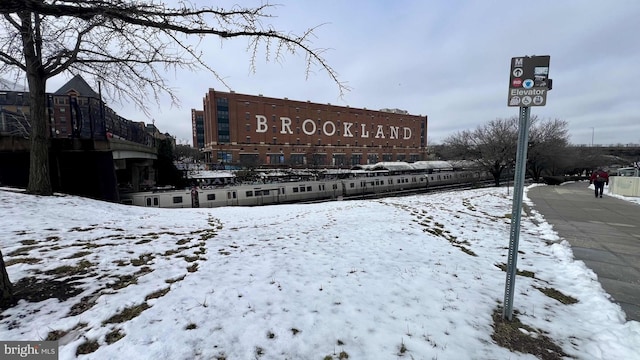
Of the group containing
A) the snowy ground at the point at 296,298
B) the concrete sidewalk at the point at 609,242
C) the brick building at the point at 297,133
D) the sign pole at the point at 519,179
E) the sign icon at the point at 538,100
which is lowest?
the concrete sidewalk at the point at 609,242

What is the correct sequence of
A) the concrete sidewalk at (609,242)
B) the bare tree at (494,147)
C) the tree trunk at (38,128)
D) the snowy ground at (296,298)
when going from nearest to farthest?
the snowy ground at (296,298), the concrete sidewalk at (609,242), the tree trunk at (38,128), the bare tree at (494,147)

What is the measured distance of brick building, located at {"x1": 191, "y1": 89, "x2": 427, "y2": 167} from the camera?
2507 inches

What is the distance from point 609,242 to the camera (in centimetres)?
663

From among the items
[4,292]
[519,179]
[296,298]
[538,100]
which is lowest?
[296,298]

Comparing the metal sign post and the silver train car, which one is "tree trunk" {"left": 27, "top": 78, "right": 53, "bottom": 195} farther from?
the metal sign post

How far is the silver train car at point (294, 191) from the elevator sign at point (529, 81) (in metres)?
22.7

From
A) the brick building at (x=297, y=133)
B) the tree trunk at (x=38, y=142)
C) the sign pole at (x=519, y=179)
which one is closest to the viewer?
the sign pole at (x=519, y=179)

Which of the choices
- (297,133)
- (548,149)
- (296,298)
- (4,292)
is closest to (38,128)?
(4,292)

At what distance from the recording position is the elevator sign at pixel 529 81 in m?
2.62

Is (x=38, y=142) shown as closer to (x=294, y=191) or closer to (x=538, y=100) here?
(x=538, y=100)

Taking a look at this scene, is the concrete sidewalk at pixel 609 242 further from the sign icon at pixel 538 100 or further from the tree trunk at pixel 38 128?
the tree trunk at pixel 38 128

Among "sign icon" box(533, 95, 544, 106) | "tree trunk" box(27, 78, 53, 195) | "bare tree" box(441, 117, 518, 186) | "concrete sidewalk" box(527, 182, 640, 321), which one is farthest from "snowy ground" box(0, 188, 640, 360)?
"bare tree" box(441, 117, 518, 186)

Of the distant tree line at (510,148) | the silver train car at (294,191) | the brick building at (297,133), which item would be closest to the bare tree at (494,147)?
the distant tree line at (510,148)

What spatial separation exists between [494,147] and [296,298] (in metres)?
31.7
